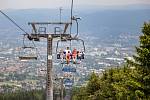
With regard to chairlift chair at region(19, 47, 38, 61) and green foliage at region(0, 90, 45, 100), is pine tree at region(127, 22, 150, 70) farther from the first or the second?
green foliage at region(0, 90, 45, 100)

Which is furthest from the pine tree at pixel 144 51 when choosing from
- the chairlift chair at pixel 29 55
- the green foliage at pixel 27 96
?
the green foliage at pixel 27 96

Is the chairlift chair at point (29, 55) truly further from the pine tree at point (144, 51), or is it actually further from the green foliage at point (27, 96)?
the green foliage at point (27, 96)

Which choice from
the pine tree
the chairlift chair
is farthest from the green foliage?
the pine tree

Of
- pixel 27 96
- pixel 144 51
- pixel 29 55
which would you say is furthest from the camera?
pixel 27 96

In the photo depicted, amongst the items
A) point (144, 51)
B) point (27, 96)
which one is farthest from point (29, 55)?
point (27, 96)

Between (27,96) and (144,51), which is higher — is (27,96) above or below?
below

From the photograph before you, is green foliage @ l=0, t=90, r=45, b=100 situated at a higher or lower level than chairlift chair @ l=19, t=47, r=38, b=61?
lower

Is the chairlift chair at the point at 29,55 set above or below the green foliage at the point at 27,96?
above

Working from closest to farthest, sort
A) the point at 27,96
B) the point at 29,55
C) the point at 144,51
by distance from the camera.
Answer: the point at 144,51 → the point at 29,55 → the point at 27,96

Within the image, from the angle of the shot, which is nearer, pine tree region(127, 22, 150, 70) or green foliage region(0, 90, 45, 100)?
pine tree region(127, 22, 150, 70)

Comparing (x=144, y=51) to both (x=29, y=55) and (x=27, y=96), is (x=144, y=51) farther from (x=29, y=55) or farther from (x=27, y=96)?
(x=27, y=96)

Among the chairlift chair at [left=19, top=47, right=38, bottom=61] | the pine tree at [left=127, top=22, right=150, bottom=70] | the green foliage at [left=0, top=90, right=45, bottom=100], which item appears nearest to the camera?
the pine tree at [left=127, top=22, right=150, bottom=70]

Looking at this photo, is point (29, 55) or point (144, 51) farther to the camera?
point (29, 55)

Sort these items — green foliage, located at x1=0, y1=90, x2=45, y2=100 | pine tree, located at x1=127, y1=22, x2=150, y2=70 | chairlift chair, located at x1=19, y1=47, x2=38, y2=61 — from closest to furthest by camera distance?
pine tree, located at x1=127, y1=22, x2=150, y2=70, chairlift chair, located at x1=19, y1=47, x2=38, y2=61, green foliage, located at x1=0, y1=90, x2=45, y2=100
